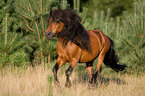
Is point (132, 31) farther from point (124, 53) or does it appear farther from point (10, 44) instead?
point (10, 44)

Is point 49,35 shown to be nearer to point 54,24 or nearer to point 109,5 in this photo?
point 54,24

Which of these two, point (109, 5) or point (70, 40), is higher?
point (109, 5)

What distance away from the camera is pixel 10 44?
572 centimetres

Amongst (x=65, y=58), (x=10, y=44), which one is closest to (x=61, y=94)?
(x=65, y=58)

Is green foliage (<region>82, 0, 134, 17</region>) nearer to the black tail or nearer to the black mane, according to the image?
the black tail

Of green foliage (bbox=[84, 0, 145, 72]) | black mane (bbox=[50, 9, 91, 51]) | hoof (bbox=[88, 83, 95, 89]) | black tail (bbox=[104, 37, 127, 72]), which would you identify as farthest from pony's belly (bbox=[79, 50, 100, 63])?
green foliage (bbox=[84, 0, 145, 72])

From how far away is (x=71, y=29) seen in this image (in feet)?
13.7

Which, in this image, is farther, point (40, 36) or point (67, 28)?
point (40, 36)

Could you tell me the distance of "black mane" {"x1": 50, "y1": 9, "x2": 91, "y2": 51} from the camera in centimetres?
399

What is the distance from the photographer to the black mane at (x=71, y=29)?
3988 mm

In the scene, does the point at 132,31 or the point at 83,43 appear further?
the point at 132,31

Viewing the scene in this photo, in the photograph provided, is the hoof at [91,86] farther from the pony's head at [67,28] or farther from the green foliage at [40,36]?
the green foliage at [40,36]

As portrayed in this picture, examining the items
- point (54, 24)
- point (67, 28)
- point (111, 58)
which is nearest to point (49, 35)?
point (54, 24)

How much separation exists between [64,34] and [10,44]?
2297mm
